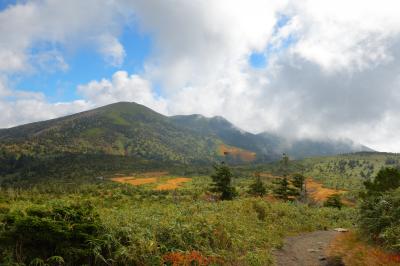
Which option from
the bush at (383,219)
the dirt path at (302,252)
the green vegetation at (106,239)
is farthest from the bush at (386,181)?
the green vegetation at (106,239)

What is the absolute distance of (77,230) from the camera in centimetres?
991

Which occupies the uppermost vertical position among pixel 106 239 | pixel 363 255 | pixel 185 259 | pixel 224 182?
pixel 106 239

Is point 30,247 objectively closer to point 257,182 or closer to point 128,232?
point 128,232

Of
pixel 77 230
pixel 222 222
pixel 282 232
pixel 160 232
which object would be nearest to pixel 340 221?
pixel 282 232

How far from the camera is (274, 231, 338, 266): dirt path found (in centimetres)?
1437

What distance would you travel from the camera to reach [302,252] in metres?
16.8

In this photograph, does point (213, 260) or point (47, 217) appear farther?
point (213, 260)

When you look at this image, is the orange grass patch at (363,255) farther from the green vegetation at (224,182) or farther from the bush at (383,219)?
the green vegetation at (224,182)

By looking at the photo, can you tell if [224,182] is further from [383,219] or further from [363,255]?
[363,255]

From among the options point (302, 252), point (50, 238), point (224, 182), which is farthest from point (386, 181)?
point (50, 238)

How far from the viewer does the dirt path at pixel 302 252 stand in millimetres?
14367

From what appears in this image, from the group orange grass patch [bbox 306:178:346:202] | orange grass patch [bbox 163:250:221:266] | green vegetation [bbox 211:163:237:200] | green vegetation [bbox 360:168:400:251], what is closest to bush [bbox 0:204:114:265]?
orange grass patch [bbox 163:250:221:266]

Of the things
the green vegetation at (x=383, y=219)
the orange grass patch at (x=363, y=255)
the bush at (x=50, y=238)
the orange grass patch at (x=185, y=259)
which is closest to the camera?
the bush at (x=50, y=238)

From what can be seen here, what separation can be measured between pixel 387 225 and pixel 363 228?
168 centimetres
